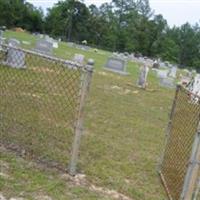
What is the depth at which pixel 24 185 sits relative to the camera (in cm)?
516

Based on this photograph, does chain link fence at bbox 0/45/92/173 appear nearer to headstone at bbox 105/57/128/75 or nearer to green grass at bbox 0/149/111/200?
green grass at bbox 0/149/111/200

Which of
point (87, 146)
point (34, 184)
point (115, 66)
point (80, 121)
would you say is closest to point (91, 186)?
point (34, 184)

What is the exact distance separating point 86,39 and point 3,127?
7973 centimetres

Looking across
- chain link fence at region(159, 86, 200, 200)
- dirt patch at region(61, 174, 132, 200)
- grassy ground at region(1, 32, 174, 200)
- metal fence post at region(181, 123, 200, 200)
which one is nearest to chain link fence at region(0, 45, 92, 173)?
dirt patch at region(61, 174, 132, 200)

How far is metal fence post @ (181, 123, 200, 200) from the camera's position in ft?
16.0

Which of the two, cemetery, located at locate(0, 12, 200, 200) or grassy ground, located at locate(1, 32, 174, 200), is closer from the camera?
cemetery, located at locate(0, 12, 200, 200)

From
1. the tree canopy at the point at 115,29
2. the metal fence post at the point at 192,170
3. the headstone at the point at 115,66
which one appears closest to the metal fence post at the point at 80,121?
the metal fence post at the point at 192,170

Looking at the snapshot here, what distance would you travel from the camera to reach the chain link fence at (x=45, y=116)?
5.84 m

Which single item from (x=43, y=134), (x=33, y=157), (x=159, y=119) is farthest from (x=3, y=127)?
(x=159, y=119)

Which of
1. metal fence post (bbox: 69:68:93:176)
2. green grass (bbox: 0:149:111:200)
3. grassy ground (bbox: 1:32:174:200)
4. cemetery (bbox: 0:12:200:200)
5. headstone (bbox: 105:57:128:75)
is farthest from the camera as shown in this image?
headstone (bbox: 105:57:128:75)

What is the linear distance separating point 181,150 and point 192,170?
122 centimetres

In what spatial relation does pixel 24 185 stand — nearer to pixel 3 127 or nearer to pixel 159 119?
pixel 3 127

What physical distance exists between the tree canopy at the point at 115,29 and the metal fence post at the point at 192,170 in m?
76.6

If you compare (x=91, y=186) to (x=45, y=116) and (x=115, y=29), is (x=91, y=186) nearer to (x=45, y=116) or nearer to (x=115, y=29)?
(x=45, y=116)
